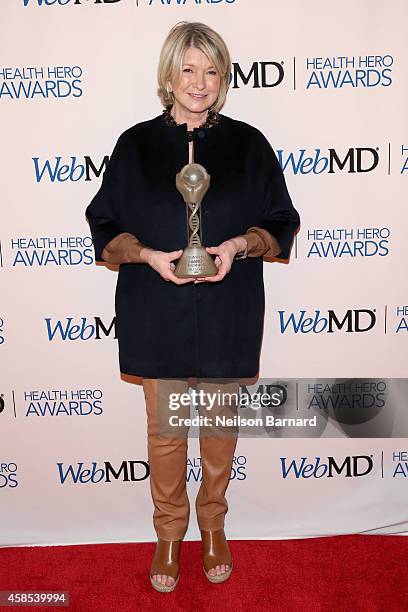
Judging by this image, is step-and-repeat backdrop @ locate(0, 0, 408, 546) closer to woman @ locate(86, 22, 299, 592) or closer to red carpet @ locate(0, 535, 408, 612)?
red carpet @ locate(0, 535, 408, 612)

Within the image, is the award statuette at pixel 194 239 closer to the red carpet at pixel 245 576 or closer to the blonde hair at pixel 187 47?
the blonde hair at pixel 187 47

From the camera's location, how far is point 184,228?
1828 millimetres

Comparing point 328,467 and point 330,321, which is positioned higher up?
point 330,321

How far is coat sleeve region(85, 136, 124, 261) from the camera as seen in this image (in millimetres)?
1891

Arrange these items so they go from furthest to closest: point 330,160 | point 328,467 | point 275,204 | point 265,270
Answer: point 328,467 < point 265,270 < point 330,160 < point 275,204

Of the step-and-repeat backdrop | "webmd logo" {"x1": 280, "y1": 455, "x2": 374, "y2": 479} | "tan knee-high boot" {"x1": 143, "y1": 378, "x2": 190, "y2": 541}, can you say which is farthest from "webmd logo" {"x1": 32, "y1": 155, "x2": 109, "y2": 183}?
"webmd logo" {"x1": 280, "y1": 455, "x2": 374, "y2": 479}

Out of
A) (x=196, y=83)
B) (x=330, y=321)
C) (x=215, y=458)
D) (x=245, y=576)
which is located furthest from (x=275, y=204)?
(x=245, y=576)

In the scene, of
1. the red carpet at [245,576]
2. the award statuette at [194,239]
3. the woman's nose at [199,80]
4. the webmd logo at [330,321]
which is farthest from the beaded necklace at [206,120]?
the red carpet at [245,576]

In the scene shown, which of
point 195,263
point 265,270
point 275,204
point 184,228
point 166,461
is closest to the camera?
point 195,263

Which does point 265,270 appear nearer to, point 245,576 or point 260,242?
point 260,242

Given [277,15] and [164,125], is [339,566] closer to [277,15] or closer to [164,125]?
[164,125]

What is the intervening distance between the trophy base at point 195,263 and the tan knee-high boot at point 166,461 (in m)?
0.44

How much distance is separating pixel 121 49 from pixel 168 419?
121cm

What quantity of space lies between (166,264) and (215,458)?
0.74m
